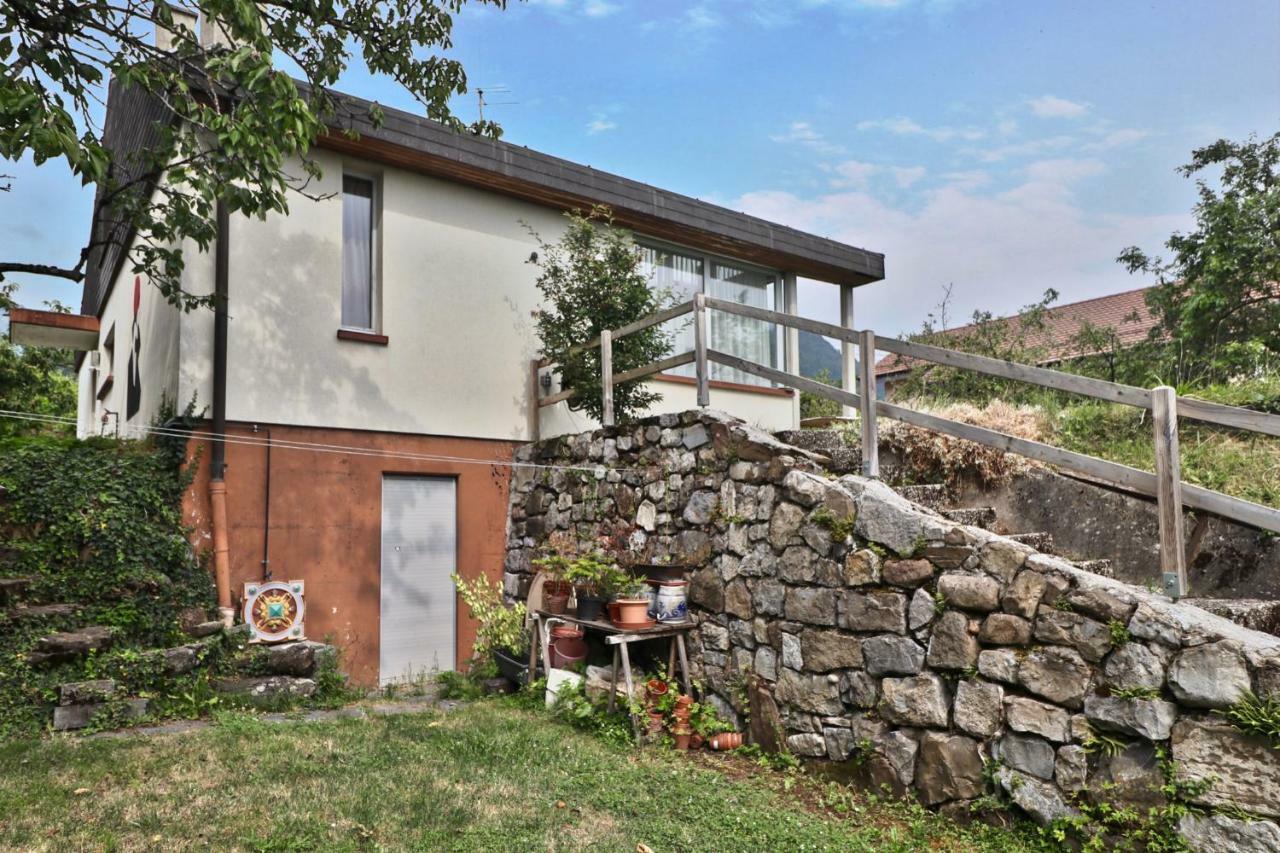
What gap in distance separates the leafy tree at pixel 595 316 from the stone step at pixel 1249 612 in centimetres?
466

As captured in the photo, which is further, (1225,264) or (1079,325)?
(1079,325)

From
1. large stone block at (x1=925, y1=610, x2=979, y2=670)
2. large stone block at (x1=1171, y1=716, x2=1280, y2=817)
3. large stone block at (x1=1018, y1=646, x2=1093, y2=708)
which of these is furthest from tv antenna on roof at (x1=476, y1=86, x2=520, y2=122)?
large stone block at (x1=1171, y1=716, x2=1280, y2=817)

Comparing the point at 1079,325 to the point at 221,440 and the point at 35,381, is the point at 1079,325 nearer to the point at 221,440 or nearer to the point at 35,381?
the point at 221,440

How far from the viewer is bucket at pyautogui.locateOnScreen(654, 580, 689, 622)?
576 centimetres

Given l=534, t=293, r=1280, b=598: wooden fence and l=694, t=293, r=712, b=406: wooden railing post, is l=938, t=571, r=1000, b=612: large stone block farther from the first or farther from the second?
l=694, t=293, r=712, b=406: wooden railing post

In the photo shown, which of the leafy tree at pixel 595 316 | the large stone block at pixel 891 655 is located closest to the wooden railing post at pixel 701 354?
the leafy tree at pixel 595 316

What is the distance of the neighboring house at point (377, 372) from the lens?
258 inches

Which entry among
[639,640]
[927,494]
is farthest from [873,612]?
[639,640]

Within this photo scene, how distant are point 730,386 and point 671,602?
4.26 metres

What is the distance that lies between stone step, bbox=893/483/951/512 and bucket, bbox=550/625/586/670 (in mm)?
2836

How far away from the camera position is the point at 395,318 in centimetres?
742

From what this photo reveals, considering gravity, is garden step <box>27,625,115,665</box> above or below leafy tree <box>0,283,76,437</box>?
below

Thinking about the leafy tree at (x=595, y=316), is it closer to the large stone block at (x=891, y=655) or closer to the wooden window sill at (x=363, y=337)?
the wooden window sill at (x=363, y=337)

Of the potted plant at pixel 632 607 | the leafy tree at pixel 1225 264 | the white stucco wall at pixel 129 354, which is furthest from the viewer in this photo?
the leafy tree at pixel 1225 264
